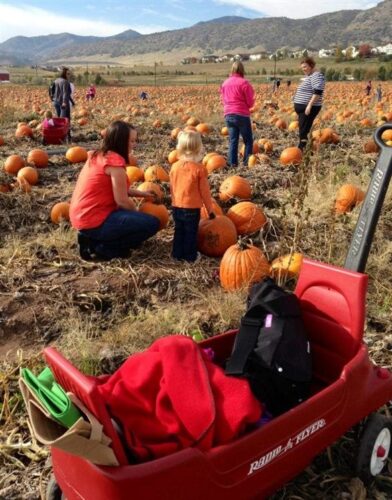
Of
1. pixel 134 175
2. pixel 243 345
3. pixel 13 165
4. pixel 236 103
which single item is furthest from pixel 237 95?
pixel 243 345

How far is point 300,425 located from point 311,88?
680 centimetres

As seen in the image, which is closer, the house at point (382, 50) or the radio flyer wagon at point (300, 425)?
the radio flyer wagon at point (300, 425)

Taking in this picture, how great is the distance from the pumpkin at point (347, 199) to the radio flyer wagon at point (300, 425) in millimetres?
2505

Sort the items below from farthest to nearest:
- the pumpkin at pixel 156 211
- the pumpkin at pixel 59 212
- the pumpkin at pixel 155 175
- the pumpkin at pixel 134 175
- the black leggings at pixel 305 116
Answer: the black leggings at pixel 305 116
the pumpkin at pixel 134 175
the pumpkin at pixel 155 175
the pumpkin at pixel 59 212
the pumpkin at pixel 156 211

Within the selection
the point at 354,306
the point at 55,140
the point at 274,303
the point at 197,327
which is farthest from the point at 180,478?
the point at 55,140

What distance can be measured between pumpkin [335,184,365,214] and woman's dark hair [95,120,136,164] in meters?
2.13

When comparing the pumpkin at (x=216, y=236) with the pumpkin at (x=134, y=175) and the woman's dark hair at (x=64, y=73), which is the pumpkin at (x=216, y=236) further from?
the woman's dark hair at (x=64, y=73)

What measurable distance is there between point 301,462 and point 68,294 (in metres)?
2.35

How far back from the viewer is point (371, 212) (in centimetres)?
276

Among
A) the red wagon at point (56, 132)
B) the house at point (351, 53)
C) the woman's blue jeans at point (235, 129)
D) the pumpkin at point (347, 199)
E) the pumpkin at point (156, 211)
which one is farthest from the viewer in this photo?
the house at point (351, 53)

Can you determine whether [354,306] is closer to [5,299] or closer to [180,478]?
[180,478]

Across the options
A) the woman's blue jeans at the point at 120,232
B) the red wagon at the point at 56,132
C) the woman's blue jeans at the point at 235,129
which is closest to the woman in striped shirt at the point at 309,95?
the woman's blue jeans at the point at 235,129

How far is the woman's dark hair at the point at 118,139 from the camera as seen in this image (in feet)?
14.3

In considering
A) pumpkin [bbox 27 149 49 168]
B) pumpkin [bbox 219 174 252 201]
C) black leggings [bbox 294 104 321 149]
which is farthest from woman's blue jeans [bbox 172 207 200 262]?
pumpkin [bbox 27 149 49 168]
